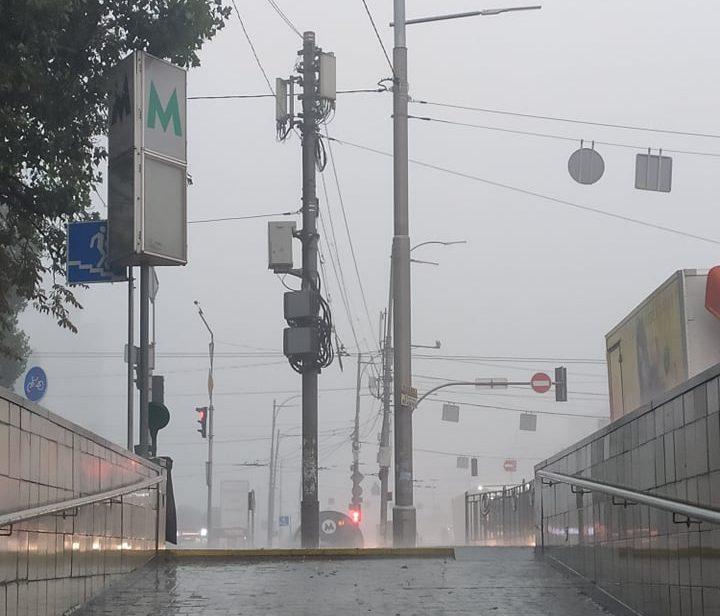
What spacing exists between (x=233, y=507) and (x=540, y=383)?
40337 millimetres

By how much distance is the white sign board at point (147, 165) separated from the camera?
13227 millimetres

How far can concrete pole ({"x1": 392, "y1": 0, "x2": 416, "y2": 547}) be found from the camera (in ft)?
73.5

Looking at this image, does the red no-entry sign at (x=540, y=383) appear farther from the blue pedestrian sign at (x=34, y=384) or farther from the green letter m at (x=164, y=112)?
the green letter m at (x=164, y=112)

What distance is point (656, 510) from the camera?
818cm

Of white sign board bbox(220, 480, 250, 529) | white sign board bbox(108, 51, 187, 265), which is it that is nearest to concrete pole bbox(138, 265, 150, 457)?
white sign board bbox(108, 51, 187, 265)

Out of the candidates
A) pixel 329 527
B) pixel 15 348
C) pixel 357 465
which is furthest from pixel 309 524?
pixel 357 465

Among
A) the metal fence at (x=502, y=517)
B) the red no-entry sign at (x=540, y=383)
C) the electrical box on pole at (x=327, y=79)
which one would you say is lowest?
the metal fence at (x=502, y=517)

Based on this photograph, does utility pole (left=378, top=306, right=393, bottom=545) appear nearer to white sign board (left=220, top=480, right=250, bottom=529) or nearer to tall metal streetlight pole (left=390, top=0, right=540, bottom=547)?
tall metal streetlight pole (left=390, top=0, right=540, bottom=547)

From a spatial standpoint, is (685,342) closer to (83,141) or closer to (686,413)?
(686,413)

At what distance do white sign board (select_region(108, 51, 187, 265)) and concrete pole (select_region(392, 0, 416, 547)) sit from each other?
30.2 ft

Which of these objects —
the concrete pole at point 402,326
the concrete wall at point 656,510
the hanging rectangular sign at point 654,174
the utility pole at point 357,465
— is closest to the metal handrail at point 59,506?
the concrete wall at point 656,510

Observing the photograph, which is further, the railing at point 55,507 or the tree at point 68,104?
the tree at point 68,104

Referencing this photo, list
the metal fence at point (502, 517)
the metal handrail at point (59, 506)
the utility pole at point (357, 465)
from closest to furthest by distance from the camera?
the metal handrail at point (59, 506) < the metal fence at point (502, 517) < the utility pole at point (357, 465)

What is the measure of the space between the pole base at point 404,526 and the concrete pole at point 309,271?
2299 millimetres
